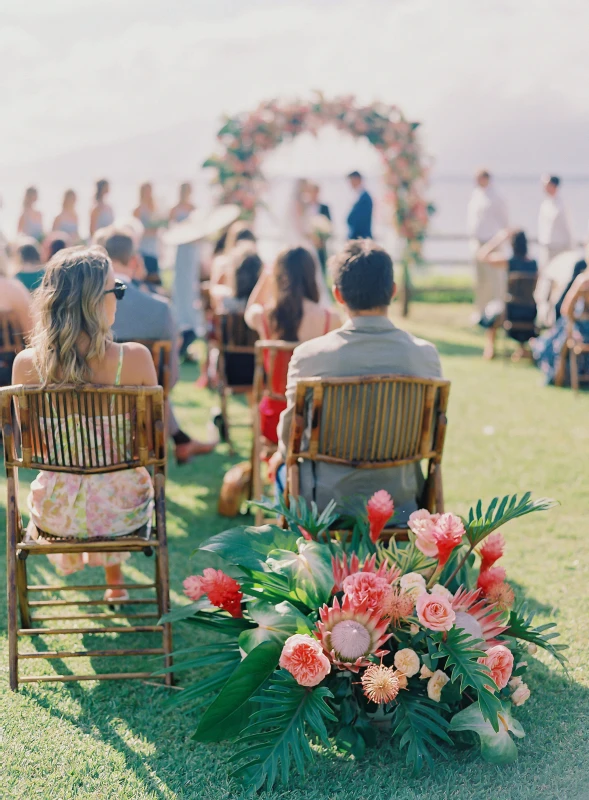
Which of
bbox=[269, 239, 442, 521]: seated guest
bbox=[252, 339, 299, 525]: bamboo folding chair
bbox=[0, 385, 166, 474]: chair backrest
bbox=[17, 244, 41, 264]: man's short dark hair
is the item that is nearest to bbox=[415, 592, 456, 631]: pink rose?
bbox=[269, 239, 442, 521]: seated guest

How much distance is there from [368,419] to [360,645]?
2.63 ft

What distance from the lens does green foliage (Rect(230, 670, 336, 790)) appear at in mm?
2256

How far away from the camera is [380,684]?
7.53ft

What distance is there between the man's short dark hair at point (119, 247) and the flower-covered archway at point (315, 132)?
6.19 m

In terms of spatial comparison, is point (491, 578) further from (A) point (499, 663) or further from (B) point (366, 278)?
(B) point (366, 278)

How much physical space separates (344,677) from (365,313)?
48.8 inches

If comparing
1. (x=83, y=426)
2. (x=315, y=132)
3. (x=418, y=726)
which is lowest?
(x=418, y=726)

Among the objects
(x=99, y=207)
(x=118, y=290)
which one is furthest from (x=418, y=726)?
(x=99, y=207)

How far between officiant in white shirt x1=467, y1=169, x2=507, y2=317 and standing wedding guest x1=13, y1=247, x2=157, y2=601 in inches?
351

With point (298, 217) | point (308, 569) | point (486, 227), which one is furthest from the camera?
point (486, 227)

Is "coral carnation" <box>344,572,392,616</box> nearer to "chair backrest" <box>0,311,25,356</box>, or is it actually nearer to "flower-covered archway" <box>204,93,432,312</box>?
"chair backrest" <box>0,311,25,356</box>

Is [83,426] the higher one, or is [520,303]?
[83,426]

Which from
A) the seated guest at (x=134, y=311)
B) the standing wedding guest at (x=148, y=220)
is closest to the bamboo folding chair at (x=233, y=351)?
the seated guest at (x=134, y=311)

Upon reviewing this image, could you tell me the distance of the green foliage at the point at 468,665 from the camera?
228 cm
